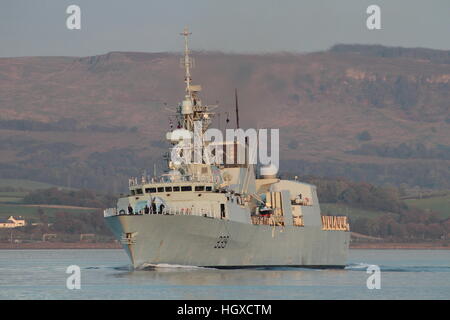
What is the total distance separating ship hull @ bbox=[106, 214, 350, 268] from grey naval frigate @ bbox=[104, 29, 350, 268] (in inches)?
2.8

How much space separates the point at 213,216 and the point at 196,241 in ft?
8.20

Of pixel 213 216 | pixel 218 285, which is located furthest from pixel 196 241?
pixel 218 285

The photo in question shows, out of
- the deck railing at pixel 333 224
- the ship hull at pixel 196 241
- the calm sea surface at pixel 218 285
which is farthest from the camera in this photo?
the deck railing at pixel 333 224

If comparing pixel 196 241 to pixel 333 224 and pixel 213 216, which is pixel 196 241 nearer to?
pixel 213 216

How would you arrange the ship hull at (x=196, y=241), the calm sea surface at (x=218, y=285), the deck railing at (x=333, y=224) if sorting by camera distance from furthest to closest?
the deck railing at (x=333, y=224)
the ship hull at (x=196, y=241)
the calm sea surface at (x=218, y=285)

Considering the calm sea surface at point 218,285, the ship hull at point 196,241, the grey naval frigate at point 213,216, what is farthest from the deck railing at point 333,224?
the ship hull at point 196,241

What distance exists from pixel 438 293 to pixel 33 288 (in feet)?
87.1

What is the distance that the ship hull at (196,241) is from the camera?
7656 centimetres

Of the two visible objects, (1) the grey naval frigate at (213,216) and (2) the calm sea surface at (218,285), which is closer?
(2) the calm sea surface at (218,285)

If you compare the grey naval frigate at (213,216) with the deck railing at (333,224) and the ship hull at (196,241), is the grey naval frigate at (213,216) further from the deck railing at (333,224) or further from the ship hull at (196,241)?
the deck railing at (333,224)

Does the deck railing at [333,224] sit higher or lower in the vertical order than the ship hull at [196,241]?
lower

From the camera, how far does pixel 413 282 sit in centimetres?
8094

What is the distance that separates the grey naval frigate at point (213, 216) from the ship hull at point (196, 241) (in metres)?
0.07

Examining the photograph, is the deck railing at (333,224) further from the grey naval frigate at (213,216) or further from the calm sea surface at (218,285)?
the calm sea surface at (218,285)
